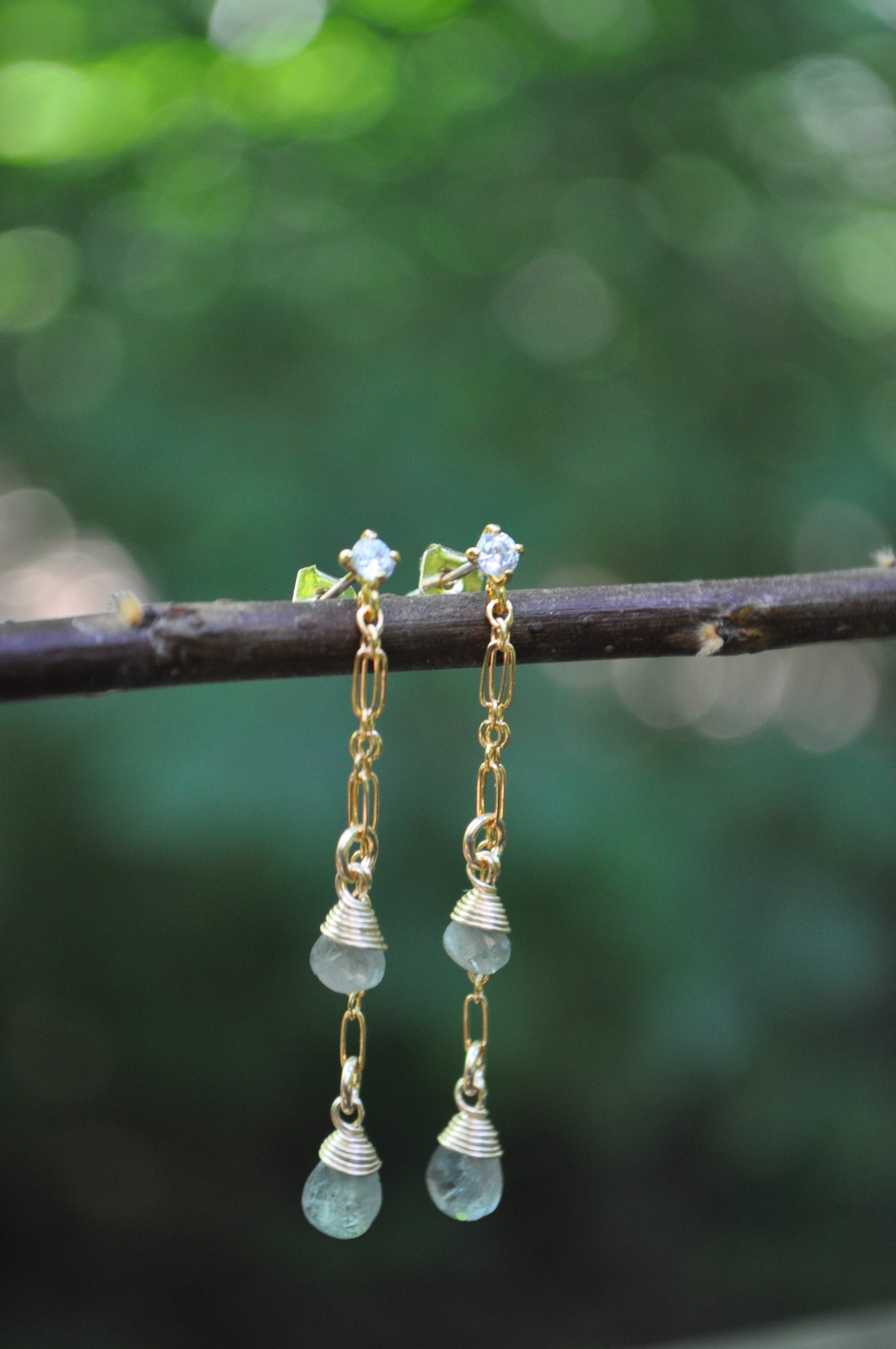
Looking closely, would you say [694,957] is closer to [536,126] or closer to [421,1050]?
[421,1050]

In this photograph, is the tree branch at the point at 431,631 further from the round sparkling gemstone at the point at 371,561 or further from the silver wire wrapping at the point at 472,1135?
the silver wire wrapping at the point at 472,1135

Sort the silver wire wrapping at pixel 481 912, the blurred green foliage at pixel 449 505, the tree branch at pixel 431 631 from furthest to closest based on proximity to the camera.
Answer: the blurred green foliage at pixel 449 505, the silver wire wrapping at pixel 481 912, the tree branch at pixel 431 631

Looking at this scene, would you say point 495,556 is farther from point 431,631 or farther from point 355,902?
point 355,902

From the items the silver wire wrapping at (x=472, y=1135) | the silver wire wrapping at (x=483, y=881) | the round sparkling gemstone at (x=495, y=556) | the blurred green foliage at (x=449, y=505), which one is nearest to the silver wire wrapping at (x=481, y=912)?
the silver wire wrapping at (x=483, y=881)

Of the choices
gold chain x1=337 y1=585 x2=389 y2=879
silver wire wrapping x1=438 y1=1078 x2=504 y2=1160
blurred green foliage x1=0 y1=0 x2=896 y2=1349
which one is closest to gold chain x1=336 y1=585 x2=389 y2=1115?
gold chain x1=337 y1=585 x2=389 y2=879

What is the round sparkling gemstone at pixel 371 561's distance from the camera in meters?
1.02

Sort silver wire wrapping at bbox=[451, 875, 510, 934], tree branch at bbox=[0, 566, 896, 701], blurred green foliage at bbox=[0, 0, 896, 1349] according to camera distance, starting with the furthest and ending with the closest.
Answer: blurred green foliage at bbox=[0, 0, 896, 1349] → silver wire wrapping at bbox=[451, 875, 510, 934] → tree branch at bbox=[0, 566, 896, 701]

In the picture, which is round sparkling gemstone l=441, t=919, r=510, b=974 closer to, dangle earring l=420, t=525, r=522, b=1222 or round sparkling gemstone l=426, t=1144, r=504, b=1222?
dangle earring l=420, t=525, r=522, b=1222

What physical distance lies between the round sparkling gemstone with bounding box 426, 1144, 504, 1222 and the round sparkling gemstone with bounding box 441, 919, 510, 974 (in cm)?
18

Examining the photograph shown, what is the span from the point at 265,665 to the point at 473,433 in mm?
1247

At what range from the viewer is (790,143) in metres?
2.42

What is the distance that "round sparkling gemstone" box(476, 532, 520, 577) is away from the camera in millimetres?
1057

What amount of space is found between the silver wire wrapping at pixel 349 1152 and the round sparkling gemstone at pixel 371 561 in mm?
481

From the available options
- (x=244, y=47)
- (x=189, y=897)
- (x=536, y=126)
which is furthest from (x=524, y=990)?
(x=244, y=47)
